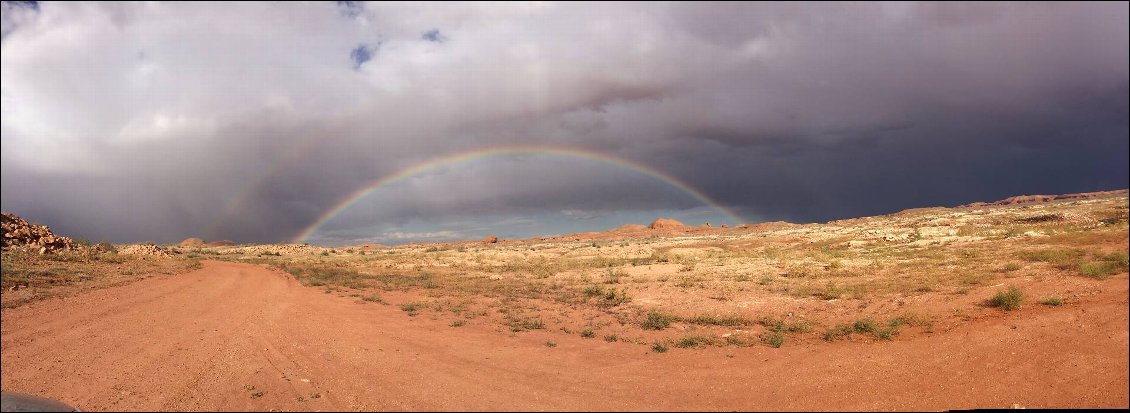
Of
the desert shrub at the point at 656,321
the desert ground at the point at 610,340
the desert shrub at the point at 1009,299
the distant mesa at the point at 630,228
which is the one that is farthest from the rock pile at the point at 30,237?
the distant mesa at the point at 630,228

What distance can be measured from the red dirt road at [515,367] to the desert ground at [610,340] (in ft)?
0.15

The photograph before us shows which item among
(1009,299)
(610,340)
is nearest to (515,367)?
(610,340)

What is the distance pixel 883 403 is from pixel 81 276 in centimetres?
2288

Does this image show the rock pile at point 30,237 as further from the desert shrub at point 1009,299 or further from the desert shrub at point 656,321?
the desert shrub at point 1009,299

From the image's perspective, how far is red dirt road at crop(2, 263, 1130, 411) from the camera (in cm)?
771

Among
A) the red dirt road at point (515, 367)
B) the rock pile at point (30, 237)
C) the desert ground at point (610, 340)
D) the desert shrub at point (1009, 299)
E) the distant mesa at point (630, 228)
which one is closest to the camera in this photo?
the red dirt road at point (515, 367)

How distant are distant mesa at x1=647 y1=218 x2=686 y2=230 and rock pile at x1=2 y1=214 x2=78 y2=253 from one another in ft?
339

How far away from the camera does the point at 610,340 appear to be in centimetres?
1355

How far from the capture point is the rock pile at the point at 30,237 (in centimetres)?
2070

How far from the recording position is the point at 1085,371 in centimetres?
786

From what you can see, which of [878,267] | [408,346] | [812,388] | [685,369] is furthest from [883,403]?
[878,267]

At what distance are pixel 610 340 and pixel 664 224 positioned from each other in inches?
4288

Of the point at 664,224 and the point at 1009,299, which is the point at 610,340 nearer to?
the point at 1009,299

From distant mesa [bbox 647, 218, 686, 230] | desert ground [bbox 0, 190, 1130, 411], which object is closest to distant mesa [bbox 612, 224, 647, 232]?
distant mesa [bbox 647, 218, 686, 230]
